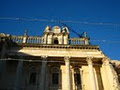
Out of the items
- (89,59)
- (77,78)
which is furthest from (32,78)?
(89,59)

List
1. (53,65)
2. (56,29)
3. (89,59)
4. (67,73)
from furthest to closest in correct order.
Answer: (56,29), (53,65), (89,59), (67,73)

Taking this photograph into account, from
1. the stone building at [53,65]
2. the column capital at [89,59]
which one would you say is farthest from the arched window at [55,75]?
the column capital at [89,59]

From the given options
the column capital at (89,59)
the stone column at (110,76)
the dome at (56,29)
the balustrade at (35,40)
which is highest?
the dome at (56,29)

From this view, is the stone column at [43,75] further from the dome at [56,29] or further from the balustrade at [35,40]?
the dome at [56,29]

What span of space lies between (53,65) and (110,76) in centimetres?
Result: 751

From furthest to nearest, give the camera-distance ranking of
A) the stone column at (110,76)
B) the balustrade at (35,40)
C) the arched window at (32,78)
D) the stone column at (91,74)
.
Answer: the balustrade at (35,40) < the arched window at (32,78) < the stone column at (110,76) < the stone column at (91,74)

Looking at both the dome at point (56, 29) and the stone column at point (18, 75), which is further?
the dome at point (56, 29)

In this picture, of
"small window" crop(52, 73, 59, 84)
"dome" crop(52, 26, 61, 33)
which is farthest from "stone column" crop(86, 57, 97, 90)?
"dome" crop(52, 26, 61, 33)

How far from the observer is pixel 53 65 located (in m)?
26.2

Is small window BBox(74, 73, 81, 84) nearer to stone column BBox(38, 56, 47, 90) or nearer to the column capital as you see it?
the column capital

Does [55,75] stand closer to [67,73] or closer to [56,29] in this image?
[67,73]

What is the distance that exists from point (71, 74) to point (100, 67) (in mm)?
4057

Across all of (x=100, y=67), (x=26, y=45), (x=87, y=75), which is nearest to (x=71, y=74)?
(x=87, y=75)

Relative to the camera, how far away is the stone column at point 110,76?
74.3 ft
